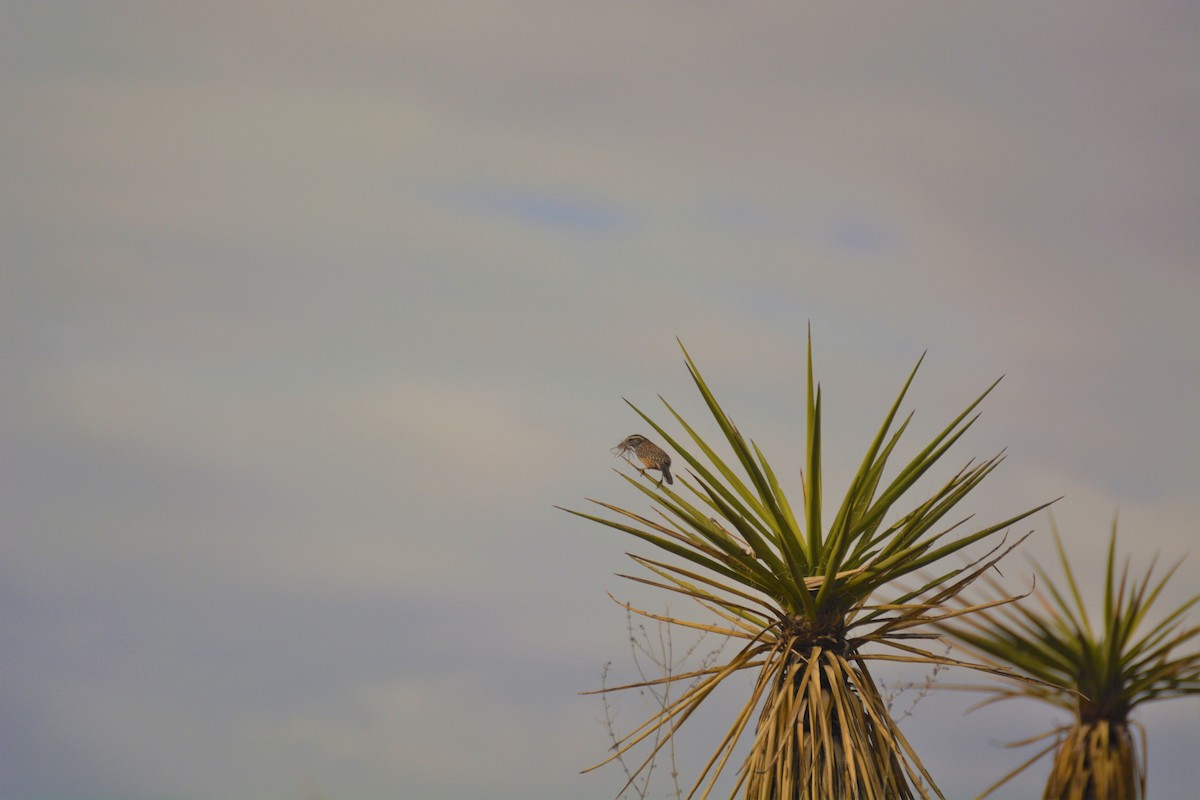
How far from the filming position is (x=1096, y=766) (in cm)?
570

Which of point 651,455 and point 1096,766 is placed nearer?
point 1096,766

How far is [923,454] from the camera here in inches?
322

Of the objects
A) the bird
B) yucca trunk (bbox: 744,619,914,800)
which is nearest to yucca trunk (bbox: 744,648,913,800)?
yucca trunk (bbox: 744,619,914,800)

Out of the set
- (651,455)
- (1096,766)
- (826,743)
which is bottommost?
(1096,766)

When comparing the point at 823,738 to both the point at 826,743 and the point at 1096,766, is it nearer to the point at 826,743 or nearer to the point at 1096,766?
the point at 826,743

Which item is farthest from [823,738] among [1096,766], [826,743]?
[1096,766]

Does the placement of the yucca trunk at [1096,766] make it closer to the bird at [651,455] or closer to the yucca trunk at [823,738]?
the yucca trunk at [823,738]

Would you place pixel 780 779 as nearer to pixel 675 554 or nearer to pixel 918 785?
pixel 918 785

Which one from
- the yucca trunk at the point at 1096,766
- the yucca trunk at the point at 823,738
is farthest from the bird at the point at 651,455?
the yucca trunk at the point at 1096,766

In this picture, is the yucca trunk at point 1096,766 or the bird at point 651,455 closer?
the yucca trunk at point 1096,766

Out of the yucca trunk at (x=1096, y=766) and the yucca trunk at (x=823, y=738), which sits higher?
the yucca trunk at (x=823, y=738)

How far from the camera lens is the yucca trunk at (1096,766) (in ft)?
18.6

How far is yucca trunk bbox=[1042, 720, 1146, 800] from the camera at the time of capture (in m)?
5.66

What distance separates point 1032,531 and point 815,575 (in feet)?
4.63
